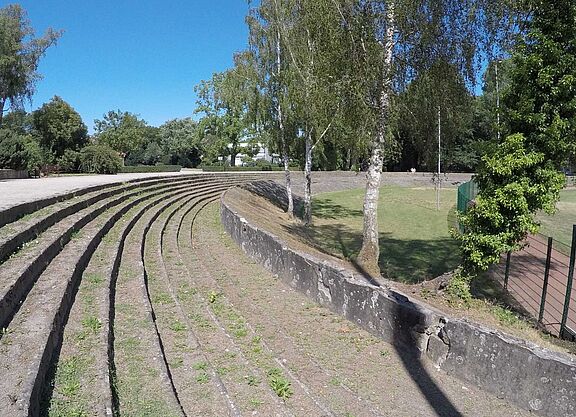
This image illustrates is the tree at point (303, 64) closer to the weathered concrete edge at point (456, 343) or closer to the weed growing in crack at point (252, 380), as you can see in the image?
the weathered concrete edge at point (456, 343)

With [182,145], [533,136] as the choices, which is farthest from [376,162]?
[182,145]

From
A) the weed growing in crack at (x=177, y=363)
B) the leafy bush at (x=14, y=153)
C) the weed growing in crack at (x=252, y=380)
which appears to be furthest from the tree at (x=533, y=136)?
the leafy bush at (x=14, y=153)

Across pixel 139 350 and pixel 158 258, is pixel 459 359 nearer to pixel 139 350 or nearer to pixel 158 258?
pixel 139 350

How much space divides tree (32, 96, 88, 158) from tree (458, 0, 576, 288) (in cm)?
3905

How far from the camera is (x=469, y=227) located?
289 inches

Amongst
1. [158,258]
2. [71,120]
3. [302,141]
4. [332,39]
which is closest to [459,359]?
[158,258]

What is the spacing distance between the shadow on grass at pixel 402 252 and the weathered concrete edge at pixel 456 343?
15.3 feet

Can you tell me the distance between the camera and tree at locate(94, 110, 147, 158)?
224ft

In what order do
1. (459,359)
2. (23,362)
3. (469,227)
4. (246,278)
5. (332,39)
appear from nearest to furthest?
(23,362), (459,359), (469,227), (246,278), (332,39)

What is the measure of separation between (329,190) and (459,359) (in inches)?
1376

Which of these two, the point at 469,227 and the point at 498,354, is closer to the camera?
the point at 498,354

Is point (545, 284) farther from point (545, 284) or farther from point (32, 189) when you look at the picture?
point (32, 189)

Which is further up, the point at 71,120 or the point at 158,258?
the point at 71,120

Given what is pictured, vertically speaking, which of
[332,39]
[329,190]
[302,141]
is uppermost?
[332,39]
